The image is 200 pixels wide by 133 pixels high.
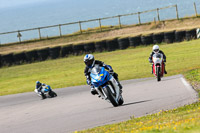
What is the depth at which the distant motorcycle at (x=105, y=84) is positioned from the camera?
38.9 ft

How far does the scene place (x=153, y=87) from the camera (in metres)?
16.2

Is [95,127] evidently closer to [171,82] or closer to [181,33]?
[171,82]

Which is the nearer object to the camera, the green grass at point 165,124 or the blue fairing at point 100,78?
the green grass at point 165,124

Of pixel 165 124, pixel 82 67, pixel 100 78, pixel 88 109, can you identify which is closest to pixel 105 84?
pixel 100 78

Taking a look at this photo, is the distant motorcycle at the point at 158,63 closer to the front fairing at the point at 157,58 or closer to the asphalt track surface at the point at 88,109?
the front fairing at the point at 157,58

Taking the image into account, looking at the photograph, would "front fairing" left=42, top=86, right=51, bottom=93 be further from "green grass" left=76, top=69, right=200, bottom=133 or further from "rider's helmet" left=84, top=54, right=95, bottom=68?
"green grass" left=76, top=69, right=200, bottom=133

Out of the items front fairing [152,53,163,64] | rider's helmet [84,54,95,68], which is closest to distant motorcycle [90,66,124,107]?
rider's helmet [84,54,95,68]

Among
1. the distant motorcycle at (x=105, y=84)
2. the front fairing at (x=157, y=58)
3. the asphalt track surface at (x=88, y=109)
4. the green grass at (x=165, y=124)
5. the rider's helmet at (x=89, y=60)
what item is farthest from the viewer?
the front fairing at (x=157, y=58)

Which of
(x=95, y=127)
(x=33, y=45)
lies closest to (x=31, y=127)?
(x=95, y=127)

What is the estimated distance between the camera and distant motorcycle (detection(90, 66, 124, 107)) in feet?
38.9

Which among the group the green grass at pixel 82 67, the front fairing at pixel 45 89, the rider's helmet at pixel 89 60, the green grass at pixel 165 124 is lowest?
the green grass at pixel 82 67

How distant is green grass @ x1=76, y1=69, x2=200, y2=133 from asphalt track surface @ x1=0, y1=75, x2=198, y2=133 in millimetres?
866

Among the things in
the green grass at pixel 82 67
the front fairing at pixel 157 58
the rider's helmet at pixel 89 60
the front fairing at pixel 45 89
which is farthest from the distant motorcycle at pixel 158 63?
the rider's helmet at pixel 89 60

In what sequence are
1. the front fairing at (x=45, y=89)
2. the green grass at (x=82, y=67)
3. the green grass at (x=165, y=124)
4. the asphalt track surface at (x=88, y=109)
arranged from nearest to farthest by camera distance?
the green grass at (x=165, y=124) < the asphalt track surface at (x=88, y=109) < the front fairing at (x=45, y=89) < the green grass at (x=82, y=67)
